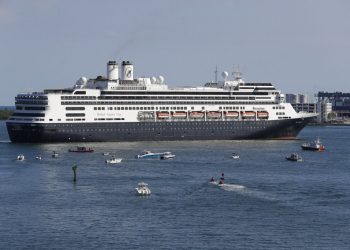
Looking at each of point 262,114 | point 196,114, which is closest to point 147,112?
point 196,114

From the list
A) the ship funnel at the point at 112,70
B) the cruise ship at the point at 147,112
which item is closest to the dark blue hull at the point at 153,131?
the cruise ship at the point at 147,112

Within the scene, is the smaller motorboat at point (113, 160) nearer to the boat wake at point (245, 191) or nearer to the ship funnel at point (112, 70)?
A: the boat wake at point (245, 191)

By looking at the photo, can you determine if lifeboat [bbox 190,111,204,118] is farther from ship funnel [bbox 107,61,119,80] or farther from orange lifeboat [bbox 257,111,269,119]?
ship funnel [bbox 107,61,119,80]

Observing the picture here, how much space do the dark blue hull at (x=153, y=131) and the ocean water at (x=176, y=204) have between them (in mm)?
16817

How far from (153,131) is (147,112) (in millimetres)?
2638

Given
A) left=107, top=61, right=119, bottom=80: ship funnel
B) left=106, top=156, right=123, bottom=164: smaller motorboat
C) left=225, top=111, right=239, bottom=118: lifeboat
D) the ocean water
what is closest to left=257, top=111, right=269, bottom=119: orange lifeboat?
left=225, top=111, right=239, bottom=118: lifeboat

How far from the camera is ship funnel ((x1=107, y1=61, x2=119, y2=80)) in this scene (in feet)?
417

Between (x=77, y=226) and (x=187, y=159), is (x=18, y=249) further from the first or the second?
(x=187, y=159)

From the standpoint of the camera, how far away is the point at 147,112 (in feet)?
402

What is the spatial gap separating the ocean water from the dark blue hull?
16.8 metres

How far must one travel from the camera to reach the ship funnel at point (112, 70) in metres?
127

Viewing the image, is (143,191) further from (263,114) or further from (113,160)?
(263,114)

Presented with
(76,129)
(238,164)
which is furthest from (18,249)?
(76,129)

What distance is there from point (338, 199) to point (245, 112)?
6339 cm
